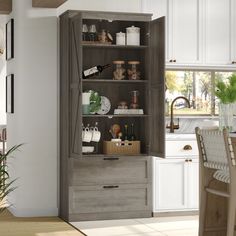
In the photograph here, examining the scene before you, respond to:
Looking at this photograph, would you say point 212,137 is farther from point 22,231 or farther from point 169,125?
point 169,125

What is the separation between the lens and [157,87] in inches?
249

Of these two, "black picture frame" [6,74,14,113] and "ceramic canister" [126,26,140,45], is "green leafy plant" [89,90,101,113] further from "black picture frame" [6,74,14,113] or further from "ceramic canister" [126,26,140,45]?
"black picture frame" [6,74,14,113]

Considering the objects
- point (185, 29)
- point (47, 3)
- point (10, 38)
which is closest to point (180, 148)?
point (185, 29)

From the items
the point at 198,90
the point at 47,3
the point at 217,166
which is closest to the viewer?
the point at 217,166

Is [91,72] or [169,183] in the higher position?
[91,72]

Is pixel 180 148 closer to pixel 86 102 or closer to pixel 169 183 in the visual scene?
pixel 169 183

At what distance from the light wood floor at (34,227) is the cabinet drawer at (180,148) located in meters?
1.29

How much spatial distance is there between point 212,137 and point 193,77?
312 centimetres

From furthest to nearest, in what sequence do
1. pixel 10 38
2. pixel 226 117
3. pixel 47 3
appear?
pixel 10 38 < pixel 47 3 < pixel 226 117

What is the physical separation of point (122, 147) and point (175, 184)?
66 cm

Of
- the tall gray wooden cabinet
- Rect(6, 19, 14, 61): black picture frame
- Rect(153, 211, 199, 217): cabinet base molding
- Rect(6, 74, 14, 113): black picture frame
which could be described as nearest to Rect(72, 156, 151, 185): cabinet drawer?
the tall gray wooden cabinet

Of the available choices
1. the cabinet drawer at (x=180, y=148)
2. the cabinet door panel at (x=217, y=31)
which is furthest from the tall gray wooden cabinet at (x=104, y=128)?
the cabinet door panel at (x=217, y=31)

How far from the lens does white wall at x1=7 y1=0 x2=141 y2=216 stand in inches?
256

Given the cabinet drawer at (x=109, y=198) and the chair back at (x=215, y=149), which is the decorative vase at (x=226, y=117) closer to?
the chair back at (x=215, y=149)
